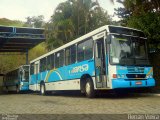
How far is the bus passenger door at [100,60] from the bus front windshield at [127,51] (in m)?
0.58

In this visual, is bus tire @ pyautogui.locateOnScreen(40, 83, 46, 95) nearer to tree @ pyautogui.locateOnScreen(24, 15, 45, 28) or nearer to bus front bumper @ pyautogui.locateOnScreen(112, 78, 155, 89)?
bus front bumper @ pyautogui.locateOnScreen(112, 78, 155, 89)

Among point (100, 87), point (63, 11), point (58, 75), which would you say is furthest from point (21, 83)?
point (100, 87)

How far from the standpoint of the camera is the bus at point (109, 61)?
12312 millimetres

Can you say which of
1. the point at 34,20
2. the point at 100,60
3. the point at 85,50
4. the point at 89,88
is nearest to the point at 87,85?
the point at 89,88

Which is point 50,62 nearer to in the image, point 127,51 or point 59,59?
point 59,59

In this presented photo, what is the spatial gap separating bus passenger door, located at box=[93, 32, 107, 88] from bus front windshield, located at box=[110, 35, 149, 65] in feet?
1.91

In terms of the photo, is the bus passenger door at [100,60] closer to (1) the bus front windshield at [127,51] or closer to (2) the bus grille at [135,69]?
(1) the bus front windshield at [127,51]

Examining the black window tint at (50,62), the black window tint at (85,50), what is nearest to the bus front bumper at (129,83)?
the black window tint at (85,50)

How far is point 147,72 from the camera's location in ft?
42.9

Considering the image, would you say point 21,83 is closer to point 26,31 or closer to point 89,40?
point 26,31

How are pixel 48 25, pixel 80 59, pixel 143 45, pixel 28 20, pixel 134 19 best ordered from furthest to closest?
pixel 28 20 → pixel 48 25 → pixel 134 19 → pixel 80 59 → pixel 143 45

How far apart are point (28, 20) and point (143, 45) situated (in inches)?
2266

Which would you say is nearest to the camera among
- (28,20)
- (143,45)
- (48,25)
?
(143,45)

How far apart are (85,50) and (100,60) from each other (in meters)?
1.53
